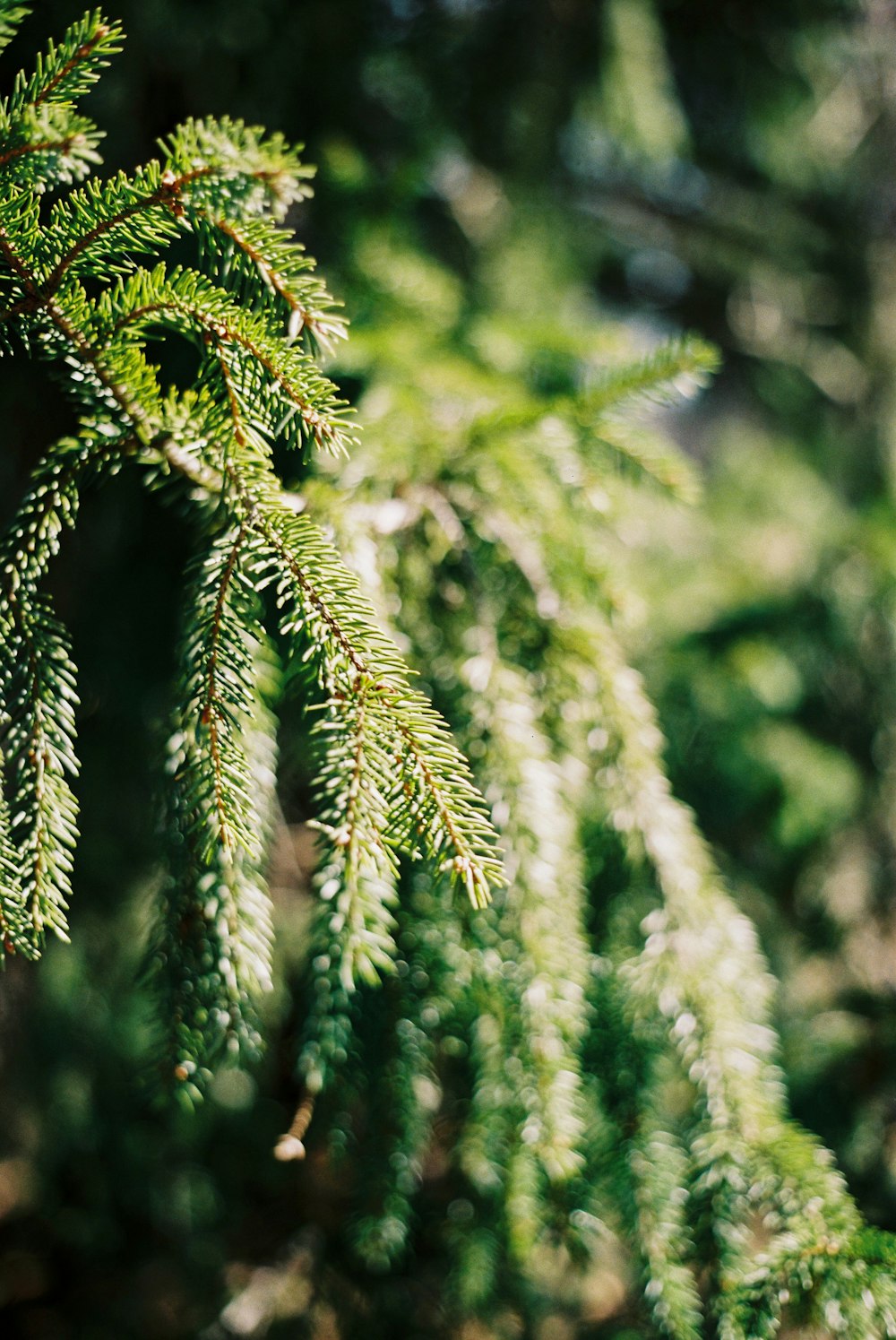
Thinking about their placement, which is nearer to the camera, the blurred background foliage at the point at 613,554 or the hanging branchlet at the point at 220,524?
the hanging branchlet at the point at 220,524

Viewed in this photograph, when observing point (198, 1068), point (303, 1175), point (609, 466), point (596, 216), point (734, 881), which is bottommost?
point (303, 1175)

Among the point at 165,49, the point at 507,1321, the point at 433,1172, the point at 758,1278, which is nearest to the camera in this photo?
the point at 758,1278

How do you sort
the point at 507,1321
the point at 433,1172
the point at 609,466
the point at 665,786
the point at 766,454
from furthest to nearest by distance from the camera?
the point at 766,454 < the point at 433,1172 < the point at 507,1321 < the point at 609,466 < the point at 665,786

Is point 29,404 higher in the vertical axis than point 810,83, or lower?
lower

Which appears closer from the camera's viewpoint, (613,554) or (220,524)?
(220,524)

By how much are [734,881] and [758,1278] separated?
2.96 ft

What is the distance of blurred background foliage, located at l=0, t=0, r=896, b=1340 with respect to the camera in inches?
53.2

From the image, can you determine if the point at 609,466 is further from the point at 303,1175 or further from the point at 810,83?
the point at 303,1175

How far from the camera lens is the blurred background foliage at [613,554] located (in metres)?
1.35

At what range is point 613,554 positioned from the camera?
Result: 158 cm

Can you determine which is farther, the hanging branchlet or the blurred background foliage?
the blurred background foliage

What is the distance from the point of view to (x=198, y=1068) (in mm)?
715

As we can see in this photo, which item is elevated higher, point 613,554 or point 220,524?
point 613,554

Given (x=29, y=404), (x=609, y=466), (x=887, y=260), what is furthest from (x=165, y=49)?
(x=887, y=260)
